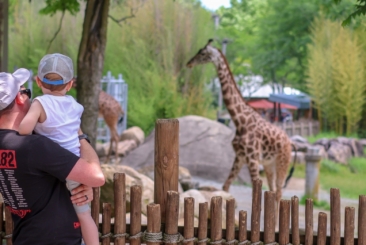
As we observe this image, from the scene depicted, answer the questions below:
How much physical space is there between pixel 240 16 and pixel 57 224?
3372cm

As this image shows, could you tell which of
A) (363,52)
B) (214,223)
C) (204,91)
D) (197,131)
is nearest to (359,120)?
(363,52)

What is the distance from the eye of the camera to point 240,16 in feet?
116

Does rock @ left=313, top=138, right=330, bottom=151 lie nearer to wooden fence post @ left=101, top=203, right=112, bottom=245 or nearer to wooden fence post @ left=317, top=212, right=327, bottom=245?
wooden fence post @ left=317, top=212, right=327, bottom=245

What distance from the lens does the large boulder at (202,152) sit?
1070 cm

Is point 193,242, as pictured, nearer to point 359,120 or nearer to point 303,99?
point 359,120

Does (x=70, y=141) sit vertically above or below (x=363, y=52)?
below

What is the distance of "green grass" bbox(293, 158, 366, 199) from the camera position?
427 inches

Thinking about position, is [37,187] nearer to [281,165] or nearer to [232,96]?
[232,96]

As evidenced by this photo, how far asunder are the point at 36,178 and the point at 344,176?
11.4 meters

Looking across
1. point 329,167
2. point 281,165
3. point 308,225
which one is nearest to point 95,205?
point 308,225

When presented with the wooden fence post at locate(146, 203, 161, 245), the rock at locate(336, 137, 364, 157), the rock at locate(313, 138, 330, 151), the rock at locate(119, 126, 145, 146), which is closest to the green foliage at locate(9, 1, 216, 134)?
the rock at locate(119, 126, 145, 146)

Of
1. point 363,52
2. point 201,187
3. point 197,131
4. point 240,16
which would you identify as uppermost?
point 240,16

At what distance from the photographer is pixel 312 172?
8.64m

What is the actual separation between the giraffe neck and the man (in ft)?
15.7
